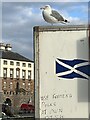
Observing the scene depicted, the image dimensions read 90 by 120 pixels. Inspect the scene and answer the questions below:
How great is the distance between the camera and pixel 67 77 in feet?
18.6

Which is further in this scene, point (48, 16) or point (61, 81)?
point (48, 16)

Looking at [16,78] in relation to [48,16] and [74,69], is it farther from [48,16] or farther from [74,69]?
[74,69]

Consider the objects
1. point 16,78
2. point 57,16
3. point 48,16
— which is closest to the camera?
point 48,16

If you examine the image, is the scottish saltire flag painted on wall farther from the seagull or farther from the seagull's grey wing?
the seagull's grey wing

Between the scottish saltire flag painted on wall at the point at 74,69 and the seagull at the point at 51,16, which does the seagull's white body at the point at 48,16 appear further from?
the scottish saltire flag painted on wall at the point at 74,69

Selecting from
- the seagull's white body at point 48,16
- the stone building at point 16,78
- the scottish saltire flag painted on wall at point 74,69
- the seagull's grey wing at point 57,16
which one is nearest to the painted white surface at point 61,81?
the scottish saltire flag painted on wall at point 74,69

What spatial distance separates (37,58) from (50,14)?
3.34 feet

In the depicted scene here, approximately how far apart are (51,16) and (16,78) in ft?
325

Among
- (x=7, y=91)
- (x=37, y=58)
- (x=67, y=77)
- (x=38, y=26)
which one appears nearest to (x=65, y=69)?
(x=67, y=77)

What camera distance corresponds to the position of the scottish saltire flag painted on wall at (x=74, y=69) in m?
5.67

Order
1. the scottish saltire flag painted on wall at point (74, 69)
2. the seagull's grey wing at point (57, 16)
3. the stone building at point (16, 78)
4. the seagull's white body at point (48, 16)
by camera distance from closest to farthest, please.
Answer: the scottish saltire flag painted on wall at point (74, 69) → the seagull's white body at point (48, 16) → the seagull's grey wing at point (57, 16) → the stone building at point (16, 78)

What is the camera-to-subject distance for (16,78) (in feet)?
344

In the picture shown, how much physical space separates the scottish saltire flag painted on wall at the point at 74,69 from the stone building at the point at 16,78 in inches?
3549

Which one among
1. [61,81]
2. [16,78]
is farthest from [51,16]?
[16,78]
